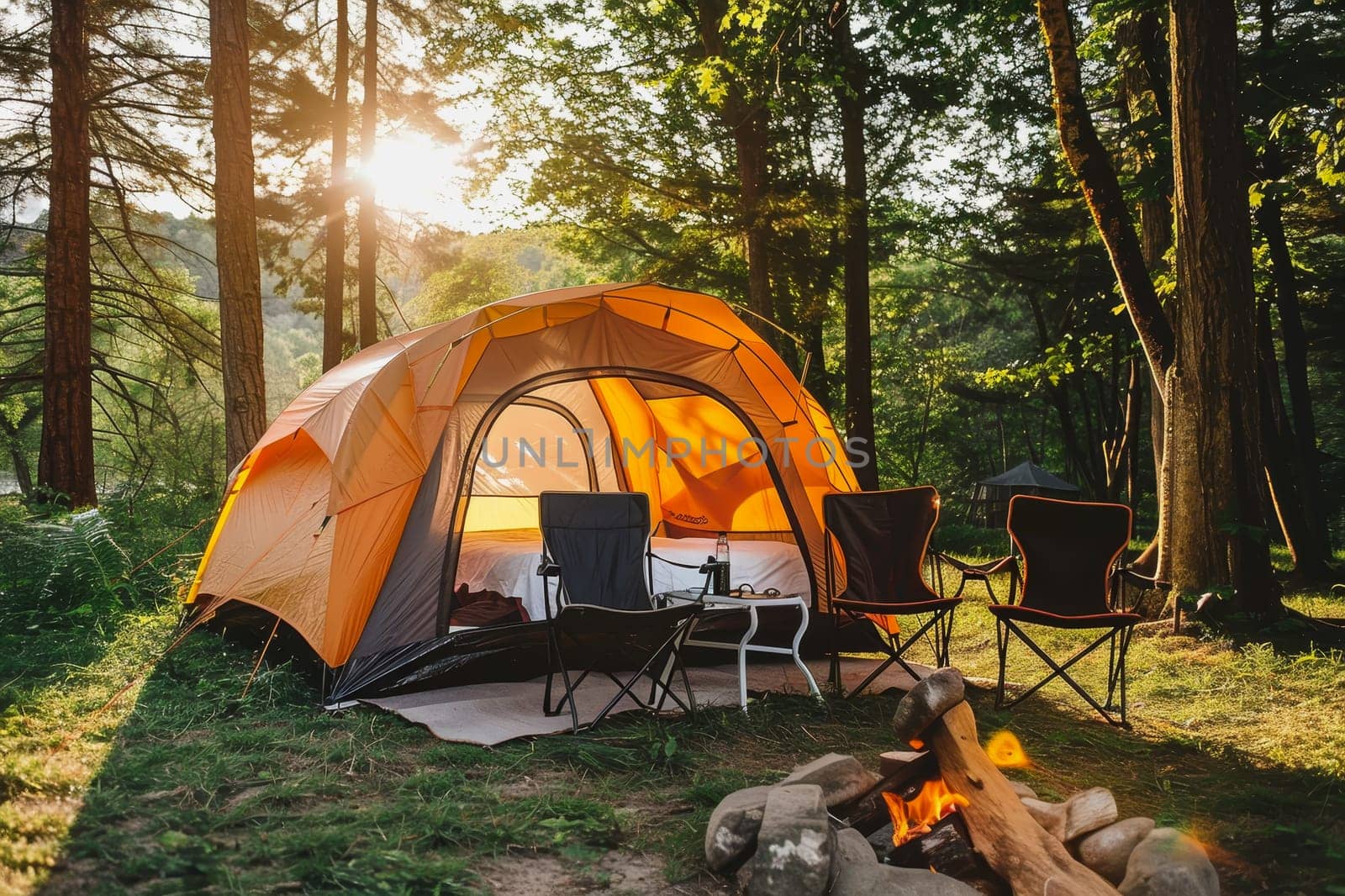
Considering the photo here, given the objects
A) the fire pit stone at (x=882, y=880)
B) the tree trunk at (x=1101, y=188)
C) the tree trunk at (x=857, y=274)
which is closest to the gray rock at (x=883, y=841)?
the fire pit stone at (x=882, y=880)

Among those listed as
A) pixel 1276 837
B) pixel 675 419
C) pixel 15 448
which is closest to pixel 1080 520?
pixel 1276 837

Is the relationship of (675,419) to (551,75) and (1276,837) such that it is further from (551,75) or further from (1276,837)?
(551,75)

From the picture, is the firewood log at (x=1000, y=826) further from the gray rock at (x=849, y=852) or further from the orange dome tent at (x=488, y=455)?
the orange dome tent at (x=488, y=455)

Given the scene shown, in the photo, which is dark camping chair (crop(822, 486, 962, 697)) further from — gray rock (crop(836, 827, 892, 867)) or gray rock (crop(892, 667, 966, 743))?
gray rock (crop(836, 827, 892, 867))

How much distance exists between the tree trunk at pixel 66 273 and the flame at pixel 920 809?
8.02 meters

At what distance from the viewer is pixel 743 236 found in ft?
37.9

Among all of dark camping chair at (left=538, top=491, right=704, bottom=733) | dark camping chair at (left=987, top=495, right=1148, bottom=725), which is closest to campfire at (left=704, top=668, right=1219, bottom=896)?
dark camping chair at (left=538, top=491, right=704, bottom=733)

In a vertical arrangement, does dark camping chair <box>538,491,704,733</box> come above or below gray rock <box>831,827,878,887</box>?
above

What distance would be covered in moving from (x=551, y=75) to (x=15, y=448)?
12.1 meters

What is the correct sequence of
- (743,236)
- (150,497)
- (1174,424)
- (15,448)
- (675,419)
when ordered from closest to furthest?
1. (1174,424)
2. (675,419)
3. (150,497)
4. (743,236)
5. (15,448)

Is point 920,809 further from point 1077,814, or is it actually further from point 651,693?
point 651,693

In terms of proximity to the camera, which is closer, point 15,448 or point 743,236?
point 743,236

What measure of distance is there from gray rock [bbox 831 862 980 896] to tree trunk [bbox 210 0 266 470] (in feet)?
17.4

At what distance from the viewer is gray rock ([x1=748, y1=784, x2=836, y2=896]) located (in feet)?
7.62
